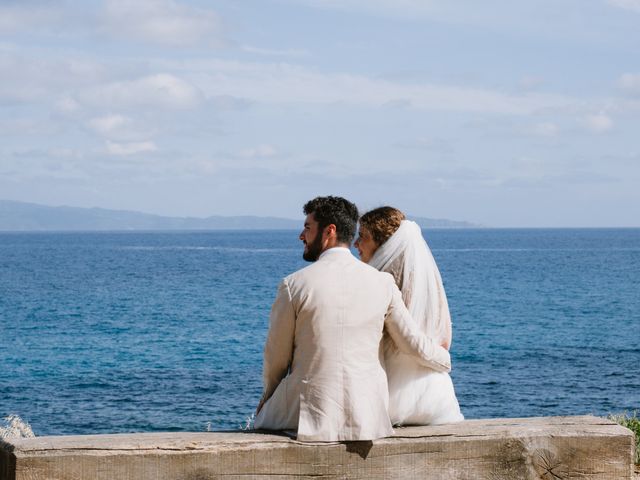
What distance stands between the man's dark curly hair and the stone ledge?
3.85 ft

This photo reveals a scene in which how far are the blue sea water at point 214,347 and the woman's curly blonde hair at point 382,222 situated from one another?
13.8 metres

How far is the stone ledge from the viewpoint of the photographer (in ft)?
15.5

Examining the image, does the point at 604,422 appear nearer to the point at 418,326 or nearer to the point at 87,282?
the point at 418,326

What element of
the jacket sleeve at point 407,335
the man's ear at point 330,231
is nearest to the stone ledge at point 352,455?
the jacket sleeve at point 407,335

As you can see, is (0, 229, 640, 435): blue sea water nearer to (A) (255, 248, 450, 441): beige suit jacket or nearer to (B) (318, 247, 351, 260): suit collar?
(A) (255, 248, 450, 441): beige suit jacket

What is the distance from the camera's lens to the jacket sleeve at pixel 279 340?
4.75 m

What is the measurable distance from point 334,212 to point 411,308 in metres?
0.85

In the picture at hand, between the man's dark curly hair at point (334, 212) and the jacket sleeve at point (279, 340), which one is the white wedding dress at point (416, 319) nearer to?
the man's dark curly hair at point (334, 212)

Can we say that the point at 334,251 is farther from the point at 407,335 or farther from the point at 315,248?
the point at 407,335

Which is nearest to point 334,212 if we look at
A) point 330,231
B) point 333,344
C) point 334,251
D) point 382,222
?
point 330,231

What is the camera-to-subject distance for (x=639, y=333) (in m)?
43.9

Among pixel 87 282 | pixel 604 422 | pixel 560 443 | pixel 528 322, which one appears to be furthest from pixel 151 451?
pixel 87 282

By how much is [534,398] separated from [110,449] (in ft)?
73.9

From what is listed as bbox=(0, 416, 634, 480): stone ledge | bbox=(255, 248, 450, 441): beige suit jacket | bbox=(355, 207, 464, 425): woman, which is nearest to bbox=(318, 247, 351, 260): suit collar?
bbox=(255, 248, 450, 441): beige suit jacket
